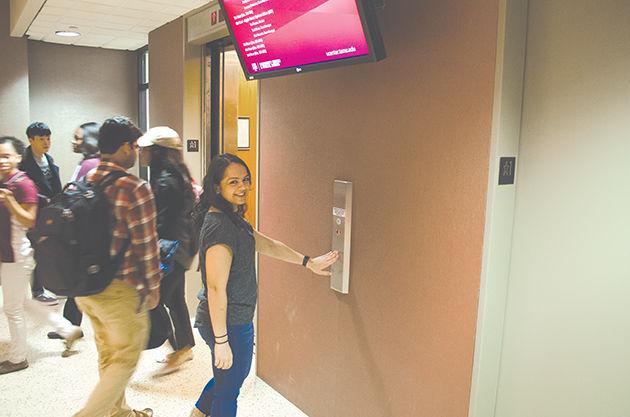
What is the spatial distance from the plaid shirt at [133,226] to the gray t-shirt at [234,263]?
241mm

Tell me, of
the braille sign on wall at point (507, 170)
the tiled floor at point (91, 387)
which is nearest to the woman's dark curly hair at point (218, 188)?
the braille sign on wall at point (507, 170)

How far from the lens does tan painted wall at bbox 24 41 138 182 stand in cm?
607

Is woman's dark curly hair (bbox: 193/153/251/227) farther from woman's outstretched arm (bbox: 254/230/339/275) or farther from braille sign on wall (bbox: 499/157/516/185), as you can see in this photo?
braille sign on wall (bbox: 499/157/516/185)

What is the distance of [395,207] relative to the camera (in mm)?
2117

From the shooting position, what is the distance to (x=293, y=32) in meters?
2.11

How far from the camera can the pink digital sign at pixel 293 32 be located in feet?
6.07

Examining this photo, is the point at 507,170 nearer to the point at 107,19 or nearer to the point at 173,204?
the point at 173,204

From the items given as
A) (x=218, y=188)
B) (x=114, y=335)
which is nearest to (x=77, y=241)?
(x=114, y=335)

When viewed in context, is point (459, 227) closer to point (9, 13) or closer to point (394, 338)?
point (394, 338)

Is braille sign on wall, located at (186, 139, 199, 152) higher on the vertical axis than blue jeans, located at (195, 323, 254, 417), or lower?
higher

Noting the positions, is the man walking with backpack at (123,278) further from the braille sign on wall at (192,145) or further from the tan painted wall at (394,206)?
the braille sign on wall at (192,145)

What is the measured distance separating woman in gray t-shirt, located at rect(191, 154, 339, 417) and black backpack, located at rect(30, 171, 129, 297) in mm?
370

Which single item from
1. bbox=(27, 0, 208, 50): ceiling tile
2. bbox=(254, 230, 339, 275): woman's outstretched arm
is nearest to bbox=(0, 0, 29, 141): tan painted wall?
bbox=(27, 0, 208, 50): ceiling tile

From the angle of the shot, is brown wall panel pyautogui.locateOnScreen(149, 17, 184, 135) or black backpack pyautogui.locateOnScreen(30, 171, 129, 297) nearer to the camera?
black backpack pyautogui.locateOnScreen(30, 171, 129, 297)
